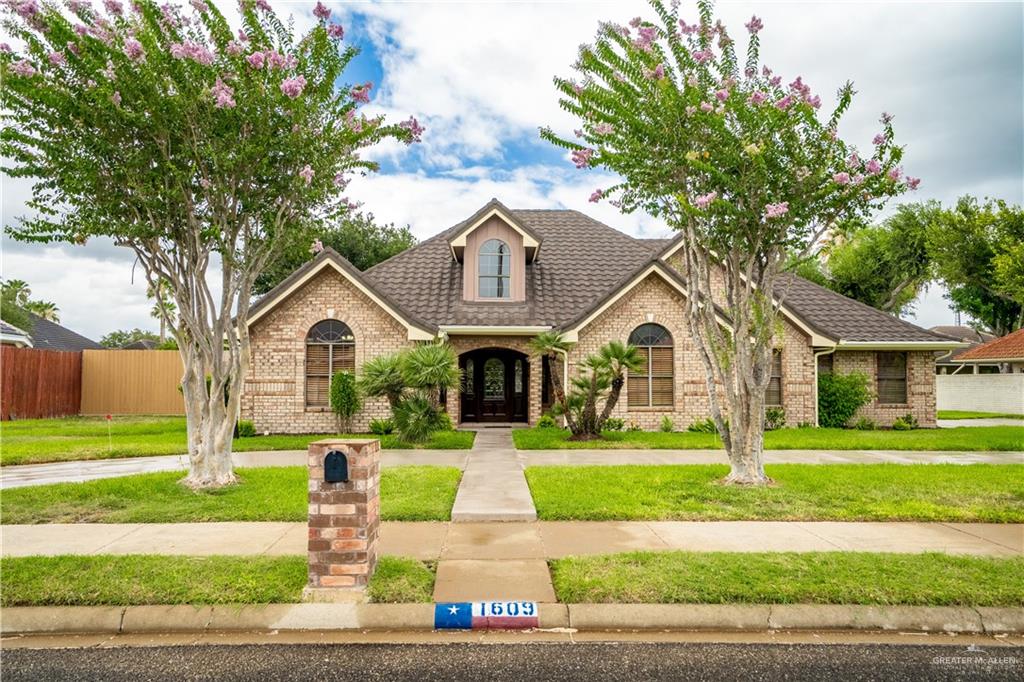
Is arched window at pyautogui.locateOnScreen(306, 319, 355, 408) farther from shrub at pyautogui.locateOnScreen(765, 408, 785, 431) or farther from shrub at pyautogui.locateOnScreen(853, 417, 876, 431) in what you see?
shrub at pyautogui.locateOnScreen(853, 417, 876, 431)

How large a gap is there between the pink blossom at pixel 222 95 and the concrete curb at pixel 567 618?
605 cm

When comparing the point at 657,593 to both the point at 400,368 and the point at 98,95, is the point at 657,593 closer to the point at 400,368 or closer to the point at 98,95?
the point at 98,95

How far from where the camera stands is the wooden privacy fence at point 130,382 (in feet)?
76.1

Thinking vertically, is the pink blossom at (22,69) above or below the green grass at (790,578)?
above

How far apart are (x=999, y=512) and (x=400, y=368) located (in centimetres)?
1062

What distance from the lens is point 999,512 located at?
7410 millimetres

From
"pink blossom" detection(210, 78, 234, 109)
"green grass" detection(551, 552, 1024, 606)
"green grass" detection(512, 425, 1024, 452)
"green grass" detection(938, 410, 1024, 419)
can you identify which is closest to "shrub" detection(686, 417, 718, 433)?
"green grass" detection(512, 425, 1024, 452)

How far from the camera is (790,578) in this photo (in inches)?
196

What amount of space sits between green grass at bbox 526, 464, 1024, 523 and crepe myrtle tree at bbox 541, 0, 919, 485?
0.90 metres

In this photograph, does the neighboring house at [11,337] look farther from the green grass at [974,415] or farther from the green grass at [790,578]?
the green grass at [974,415]

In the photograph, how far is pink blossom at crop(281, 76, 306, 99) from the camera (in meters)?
8.03

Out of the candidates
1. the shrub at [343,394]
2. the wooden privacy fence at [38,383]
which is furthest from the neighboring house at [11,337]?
the shrub at [343,394]

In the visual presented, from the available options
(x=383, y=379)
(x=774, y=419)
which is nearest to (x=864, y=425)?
(x=774, y=419)

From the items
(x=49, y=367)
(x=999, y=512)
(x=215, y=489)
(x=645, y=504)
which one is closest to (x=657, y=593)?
(x=645, y=504)
